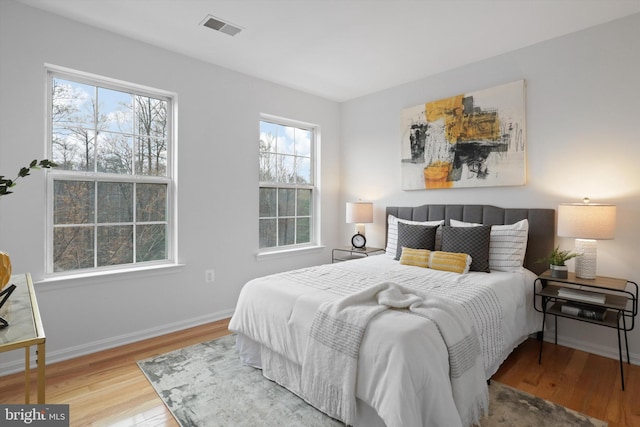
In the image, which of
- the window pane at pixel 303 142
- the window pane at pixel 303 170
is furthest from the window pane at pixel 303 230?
the window pane at pixel 303 142

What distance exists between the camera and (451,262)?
2.80 metres

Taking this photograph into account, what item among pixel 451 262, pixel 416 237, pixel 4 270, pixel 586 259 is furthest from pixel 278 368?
pixel 586 259

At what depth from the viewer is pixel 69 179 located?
8.84 ft

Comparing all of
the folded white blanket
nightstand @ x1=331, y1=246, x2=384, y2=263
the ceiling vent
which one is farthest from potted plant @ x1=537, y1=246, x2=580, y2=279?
the ceiling vent

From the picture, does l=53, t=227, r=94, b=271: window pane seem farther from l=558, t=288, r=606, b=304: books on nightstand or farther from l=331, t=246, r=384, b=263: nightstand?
l=558, t=288, r=606, b=304: books on nightstand

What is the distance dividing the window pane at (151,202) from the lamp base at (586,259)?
3665 millimetres

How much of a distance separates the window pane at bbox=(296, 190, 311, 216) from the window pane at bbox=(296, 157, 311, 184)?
152 mm

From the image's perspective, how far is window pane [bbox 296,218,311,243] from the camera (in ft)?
14.6

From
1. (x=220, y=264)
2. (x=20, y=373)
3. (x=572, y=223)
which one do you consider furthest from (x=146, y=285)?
(x=572, y=223)

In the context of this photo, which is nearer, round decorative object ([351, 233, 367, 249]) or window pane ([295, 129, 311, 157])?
round decorative object ([351, 233, 367, 249])

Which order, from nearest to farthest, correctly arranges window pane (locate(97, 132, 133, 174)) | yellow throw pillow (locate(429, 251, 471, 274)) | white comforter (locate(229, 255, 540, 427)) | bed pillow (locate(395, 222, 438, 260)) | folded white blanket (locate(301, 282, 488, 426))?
white comforter (locate(229, 255, 540, 427)) < folded white blanket (locate(301, 282, 488, 426)) < yellow throw pillow (locate(429, 251, 471, 274)) < window pane (locate(97, 132, 133, 174)) < bed pillow (locate(395, 222, 438, 260))

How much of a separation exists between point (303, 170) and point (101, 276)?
104 inches

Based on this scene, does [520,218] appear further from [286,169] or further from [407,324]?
[286,169]

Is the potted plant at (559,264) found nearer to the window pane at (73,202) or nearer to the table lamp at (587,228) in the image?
the table lamp at (587,228)
